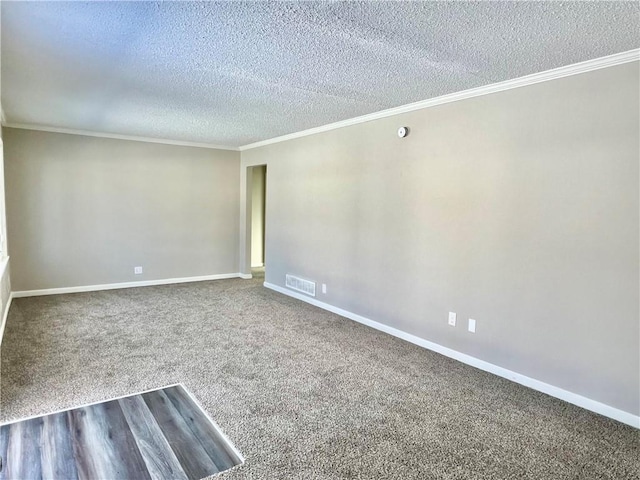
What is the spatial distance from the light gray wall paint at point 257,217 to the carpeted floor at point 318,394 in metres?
3.71

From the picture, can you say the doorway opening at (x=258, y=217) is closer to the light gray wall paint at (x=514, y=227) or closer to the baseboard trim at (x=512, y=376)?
the light gray wall paint at (x=514, y=227)

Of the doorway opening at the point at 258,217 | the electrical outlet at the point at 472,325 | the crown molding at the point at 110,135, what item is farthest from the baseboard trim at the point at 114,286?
the electrical outlet at the point at 472,325

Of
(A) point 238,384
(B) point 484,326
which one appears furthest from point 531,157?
(A) point 238,384

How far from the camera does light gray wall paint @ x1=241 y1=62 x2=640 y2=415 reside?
2.57 meters

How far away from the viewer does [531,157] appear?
9.73ft

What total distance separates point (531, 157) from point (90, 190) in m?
5.70

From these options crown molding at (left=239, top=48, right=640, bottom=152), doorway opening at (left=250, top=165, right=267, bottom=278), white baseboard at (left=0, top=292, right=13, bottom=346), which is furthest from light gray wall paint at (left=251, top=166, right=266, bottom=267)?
white baseboard at (left=0, top=292, right=13, bottom=346)

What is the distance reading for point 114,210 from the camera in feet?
19.5

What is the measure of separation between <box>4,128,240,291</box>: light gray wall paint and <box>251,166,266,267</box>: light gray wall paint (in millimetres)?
1155

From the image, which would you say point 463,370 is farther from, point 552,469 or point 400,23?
point 400,23

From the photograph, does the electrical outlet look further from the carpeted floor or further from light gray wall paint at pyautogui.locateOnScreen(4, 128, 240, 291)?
light gray wall paint at pyautogui.locateOnScreen(4, 128, 240, 291)

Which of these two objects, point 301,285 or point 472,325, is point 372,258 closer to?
point 472,325

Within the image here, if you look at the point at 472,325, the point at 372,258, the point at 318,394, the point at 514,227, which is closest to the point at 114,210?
the point at 372,258

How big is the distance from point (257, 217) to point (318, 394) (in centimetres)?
580
